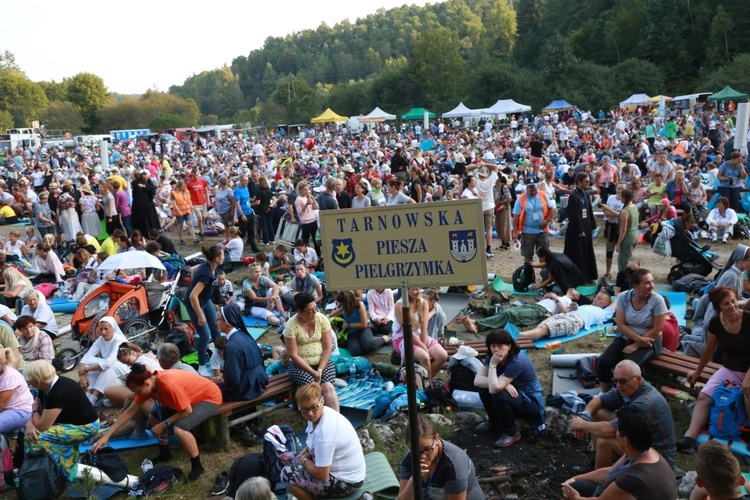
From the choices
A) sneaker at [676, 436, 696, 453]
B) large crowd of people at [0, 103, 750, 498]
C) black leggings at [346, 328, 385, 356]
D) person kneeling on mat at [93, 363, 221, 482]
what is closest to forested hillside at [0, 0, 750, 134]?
large crowd of people at [0, 103, 750, 498]

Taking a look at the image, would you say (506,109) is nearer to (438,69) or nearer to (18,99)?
(438,69)

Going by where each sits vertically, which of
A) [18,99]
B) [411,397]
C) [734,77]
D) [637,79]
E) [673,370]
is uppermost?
[18,99]

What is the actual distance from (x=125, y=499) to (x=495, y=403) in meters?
2.95

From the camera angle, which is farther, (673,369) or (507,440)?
(673,369)

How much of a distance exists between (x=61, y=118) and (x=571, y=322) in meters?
88.3

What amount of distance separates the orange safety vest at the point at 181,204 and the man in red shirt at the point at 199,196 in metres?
0.20

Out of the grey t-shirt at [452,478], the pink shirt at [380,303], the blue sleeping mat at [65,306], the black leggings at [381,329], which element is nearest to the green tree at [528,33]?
the blue sleeping mat at [65,306]

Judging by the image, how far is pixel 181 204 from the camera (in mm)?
13945

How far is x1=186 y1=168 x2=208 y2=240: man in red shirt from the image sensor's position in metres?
14.1

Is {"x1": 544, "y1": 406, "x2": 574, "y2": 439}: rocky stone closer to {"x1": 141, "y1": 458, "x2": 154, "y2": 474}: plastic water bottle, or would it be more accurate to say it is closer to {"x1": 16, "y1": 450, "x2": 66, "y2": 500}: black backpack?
{"x1": 141, "y1": 458, "x2": 154, "y2": 474}: plastic water bottle

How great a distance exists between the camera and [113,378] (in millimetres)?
6719

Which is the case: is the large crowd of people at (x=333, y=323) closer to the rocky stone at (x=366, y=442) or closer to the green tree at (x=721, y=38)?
the rocky stone at (x=366, y=442)

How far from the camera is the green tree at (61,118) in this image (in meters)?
82.3

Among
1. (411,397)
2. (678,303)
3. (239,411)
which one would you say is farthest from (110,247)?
(411,397)
